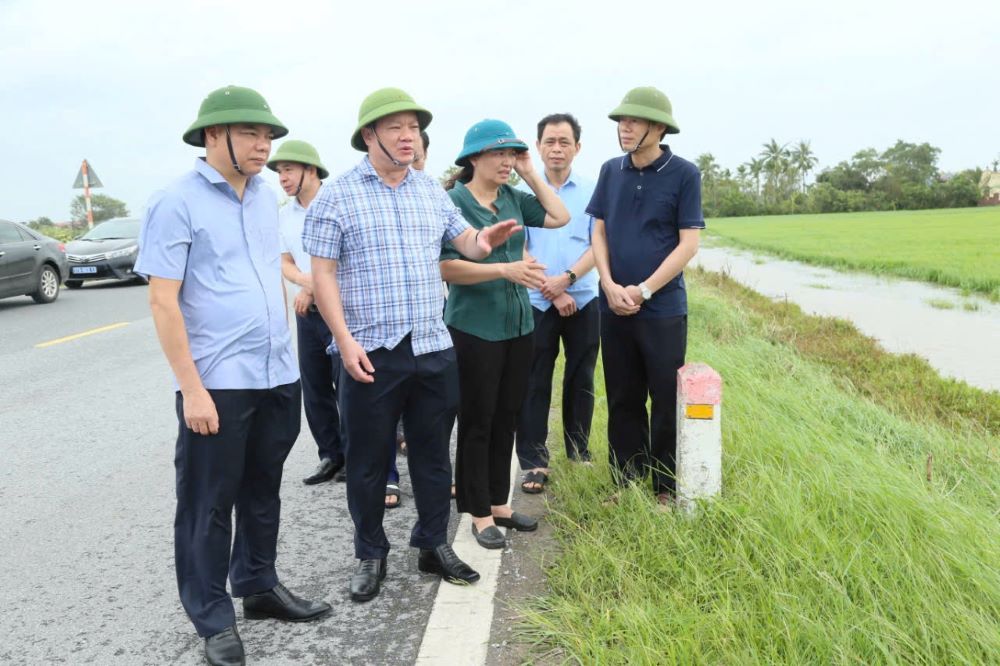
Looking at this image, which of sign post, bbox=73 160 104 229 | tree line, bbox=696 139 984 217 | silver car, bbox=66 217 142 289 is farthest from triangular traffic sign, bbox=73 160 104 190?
tree line, bbox=696 139 984 217

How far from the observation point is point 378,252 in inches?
125

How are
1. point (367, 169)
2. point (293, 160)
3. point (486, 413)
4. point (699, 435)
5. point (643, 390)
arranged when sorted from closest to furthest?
point (367, 169) < point (699, 435) < point (486, 413) < point (643, 390) < point (293, 160)

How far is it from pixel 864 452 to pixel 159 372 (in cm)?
626

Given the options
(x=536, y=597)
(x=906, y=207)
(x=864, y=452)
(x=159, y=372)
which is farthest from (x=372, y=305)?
(x=906, y=207)

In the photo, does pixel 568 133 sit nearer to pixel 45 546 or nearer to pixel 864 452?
pixel 864 452

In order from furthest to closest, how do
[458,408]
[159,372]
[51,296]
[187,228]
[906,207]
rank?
1. [906,207]
2. [51,296]
3. [159,372]
4. [458,408]
5. [187,228]

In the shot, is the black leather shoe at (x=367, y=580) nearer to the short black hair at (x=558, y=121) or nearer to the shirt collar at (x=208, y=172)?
the shirt collar at (x=208, y=172)

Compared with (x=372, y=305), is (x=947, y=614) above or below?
below

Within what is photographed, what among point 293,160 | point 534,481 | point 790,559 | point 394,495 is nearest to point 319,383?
point 394,495

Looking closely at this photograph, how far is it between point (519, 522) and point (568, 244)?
62.7 inches

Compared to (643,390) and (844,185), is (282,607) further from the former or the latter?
(844,185)

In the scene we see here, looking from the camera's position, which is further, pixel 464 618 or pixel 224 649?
pixel 464 618

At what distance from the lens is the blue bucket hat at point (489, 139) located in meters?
3.45

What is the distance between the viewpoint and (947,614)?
248 cm
